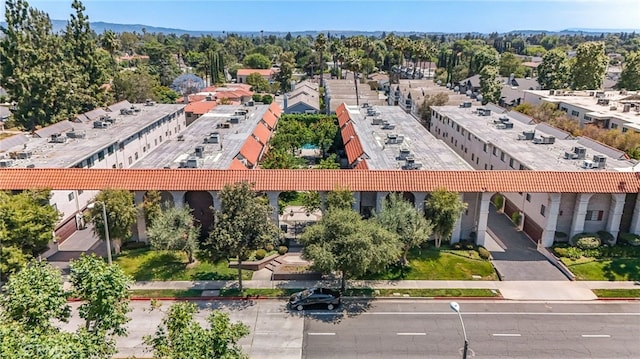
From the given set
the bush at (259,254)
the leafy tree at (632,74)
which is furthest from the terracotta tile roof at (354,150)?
the leafy tree at (632,74)

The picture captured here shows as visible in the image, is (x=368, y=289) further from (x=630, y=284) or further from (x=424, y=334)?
(x=630, y=284)

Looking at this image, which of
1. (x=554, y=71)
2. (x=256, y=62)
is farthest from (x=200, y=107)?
(x=256, y=62)

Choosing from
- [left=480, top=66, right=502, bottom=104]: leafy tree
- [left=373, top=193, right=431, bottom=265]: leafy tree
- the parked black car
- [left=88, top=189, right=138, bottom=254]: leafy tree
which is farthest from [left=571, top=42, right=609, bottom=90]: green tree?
[left=88, top=189, right=138, bottom=254]: leafy tree

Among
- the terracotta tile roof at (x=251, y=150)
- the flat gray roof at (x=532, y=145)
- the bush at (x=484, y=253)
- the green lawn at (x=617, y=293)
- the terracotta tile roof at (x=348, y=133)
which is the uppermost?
the flat gray roof at (x=532, y=145)

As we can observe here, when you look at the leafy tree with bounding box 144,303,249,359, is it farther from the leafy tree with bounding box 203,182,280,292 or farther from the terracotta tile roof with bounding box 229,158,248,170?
the terracotta tile roof with bounding box 229,158,248,170

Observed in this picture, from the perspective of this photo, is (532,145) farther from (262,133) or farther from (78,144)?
(78,144)

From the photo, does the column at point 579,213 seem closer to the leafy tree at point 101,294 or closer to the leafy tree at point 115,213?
the leafy tree at point 101,294
